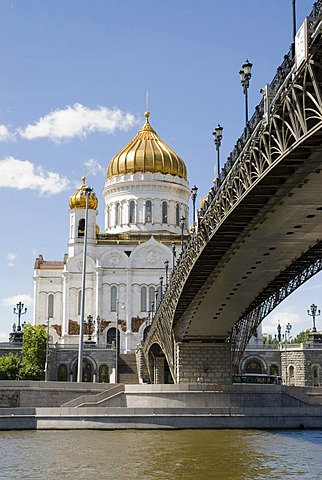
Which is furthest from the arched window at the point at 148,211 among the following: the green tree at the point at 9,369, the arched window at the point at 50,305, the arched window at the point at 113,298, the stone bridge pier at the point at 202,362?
the stone bridge pier at the point at 202,362

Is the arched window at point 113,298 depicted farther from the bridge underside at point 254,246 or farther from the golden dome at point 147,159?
the bridge underside at point 254,246

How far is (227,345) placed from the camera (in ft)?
133

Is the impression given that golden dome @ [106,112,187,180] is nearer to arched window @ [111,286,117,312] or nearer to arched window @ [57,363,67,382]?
arched window @ [111,286,117,312]

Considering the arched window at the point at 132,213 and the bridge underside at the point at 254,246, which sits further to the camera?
the arched window at the point at 132,213

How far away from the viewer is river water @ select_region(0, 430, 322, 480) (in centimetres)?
2120

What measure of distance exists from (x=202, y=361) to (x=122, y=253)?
3885 centimetres

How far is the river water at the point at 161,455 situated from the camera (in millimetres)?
21203

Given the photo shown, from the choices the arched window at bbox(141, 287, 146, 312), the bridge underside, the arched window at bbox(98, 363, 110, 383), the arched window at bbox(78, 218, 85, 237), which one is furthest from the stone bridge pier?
the arched window at bbox(78, 218, 85, 237)

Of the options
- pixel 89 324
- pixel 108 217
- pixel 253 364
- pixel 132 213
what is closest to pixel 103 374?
pixel 89 324

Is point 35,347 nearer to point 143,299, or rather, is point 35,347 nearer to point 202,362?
point 143,299

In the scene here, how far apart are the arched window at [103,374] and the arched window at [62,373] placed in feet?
9.44

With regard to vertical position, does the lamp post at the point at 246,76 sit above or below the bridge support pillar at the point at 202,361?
above

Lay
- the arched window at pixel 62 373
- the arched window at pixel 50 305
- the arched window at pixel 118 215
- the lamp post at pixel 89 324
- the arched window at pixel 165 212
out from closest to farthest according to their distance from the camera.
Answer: the arched window at pixel 62 373, the lamp post at pixel 89 324, the arched window at pixel 50 305, the arched window at pixel 165 212, the arched window at pixel 118 215

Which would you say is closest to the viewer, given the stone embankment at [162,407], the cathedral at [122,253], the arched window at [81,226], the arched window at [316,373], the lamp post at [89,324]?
the stone embankment at [162,407]
